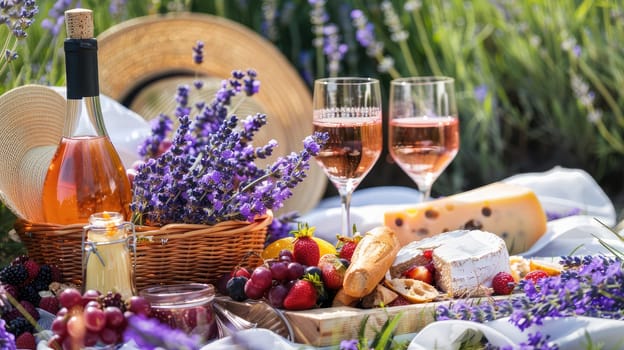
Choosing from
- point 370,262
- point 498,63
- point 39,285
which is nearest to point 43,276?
point 39,285

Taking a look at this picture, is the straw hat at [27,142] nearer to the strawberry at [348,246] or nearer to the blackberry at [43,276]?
the blackberry at [43,276]

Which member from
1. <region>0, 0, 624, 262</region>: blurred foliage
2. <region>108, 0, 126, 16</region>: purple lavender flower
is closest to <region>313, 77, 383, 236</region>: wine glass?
<region>0, 0, 624, 262</region>: blurred foliage

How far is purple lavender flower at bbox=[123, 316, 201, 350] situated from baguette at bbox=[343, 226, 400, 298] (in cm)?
34

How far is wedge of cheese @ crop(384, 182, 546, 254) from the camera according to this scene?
220 cm

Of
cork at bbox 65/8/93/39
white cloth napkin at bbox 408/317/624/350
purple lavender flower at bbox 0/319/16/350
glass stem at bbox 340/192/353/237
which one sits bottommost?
white cloth napkin at bbox 408/317/624/350

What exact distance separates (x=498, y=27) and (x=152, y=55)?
1.66 metres

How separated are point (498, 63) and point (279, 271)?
2.65 m

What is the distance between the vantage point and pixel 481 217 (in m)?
2.22

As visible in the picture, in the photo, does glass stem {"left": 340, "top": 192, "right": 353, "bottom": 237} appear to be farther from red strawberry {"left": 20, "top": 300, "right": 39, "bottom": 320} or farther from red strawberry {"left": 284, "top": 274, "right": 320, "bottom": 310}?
red strawberry {"left": 20, "top": 300, "right": 39, "bottom": 320}

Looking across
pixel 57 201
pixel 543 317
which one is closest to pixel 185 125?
pixel 57 201

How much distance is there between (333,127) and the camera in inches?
75.3

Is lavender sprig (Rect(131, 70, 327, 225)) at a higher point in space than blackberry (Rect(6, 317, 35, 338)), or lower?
higher

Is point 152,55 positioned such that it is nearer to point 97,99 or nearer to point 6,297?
point 97,99

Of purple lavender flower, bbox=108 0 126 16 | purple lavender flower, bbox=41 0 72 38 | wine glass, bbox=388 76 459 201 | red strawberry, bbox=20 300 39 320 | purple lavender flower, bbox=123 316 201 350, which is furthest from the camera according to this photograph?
purple lavender flower, bbox=108 0 126 16
